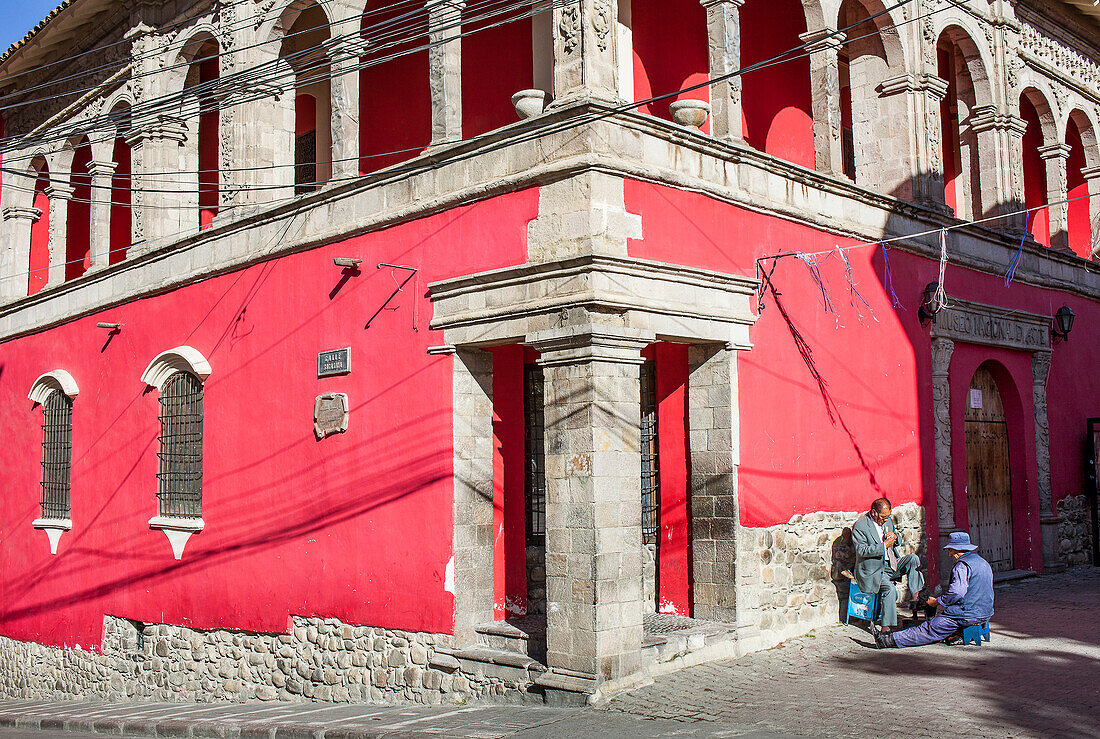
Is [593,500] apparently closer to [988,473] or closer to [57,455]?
[988,473]

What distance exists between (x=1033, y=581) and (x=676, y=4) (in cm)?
818

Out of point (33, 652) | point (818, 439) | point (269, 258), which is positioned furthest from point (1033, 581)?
point (33, 652)

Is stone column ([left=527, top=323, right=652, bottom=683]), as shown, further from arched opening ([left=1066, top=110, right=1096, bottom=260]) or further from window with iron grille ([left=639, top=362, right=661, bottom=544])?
arched opening ([left=1066, top=110, right=1096, bottom=260])

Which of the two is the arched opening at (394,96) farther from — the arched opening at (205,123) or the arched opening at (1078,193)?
the arched opening at (1078,193)

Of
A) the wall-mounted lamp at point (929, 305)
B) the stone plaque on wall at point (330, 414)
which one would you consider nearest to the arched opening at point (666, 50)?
the wall-mounted lamp at point (929, 305)

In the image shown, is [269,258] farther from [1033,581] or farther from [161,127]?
[1033,581]

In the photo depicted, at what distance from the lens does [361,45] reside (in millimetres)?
10508

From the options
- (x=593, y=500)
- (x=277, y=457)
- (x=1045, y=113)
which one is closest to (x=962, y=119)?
(x=1045, y=113)

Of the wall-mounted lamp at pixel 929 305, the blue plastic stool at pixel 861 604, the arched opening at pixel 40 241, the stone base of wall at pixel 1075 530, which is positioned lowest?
the blue plastic stool at pixel 861 604

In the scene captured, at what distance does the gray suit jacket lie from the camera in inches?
366

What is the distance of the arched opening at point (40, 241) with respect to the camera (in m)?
16.8

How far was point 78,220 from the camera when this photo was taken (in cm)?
1695

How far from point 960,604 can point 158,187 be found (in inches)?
421

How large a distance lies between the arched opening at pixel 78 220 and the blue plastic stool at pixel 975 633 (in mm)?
13637
